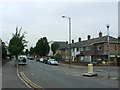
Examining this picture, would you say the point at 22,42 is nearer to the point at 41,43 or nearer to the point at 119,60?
the point at 119,60

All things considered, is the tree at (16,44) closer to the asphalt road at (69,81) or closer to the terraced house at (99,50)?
the terraced house at (99,50)

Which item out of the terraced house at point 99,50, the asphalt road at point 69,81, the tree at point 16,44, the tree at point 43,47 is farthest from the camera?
the tree at point 43,47

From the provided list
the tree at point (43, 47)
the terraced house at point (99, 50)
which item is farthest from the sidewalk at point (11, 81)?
the tree at point (43, 47)

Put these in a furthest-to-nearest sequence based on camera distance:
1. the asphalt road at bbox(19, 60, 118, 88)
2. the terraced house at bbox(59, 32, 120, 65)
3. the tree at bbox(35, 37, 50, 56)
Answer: the tree at bbox(35, 37, 50, 56) → the terraced house at bbox(59, 32, 120, 65) → the asphalt road at bbox(19, 60, 118, 88)

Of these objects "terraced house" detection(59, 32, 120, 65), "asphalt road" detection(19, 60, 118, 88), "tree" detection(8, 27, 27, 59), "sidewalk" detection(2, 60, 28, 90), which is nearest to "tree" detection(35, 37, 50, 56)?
"terraced house" detection(59, 32, 120, 65)

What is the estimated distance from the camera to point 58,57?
85938 millimetres

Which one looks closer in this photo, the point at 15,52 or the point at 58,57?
the point at 15,52

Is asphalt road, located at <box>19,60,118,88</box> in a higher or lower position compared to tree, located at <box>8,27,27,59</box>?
lower

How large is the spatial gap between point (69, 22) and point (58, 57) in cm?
3261

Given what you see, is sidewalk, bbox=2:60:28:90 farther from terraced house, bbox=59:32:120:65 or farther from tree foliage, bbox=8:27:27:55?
terraced house, bbox=59:32:120:65

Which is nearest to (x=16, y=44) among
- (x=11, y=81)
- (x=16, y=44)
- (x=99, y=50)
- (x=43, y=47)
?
(x=16, y=44)

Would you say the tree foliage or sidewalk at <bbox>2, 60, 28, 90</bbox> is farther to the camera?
the tree foliage

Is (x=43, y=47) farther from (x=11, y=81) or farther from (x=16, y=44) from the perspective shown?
(x=11, y=81)

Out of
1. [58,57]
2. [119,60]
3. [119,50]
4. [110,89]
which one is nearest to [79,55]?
[58,57]
